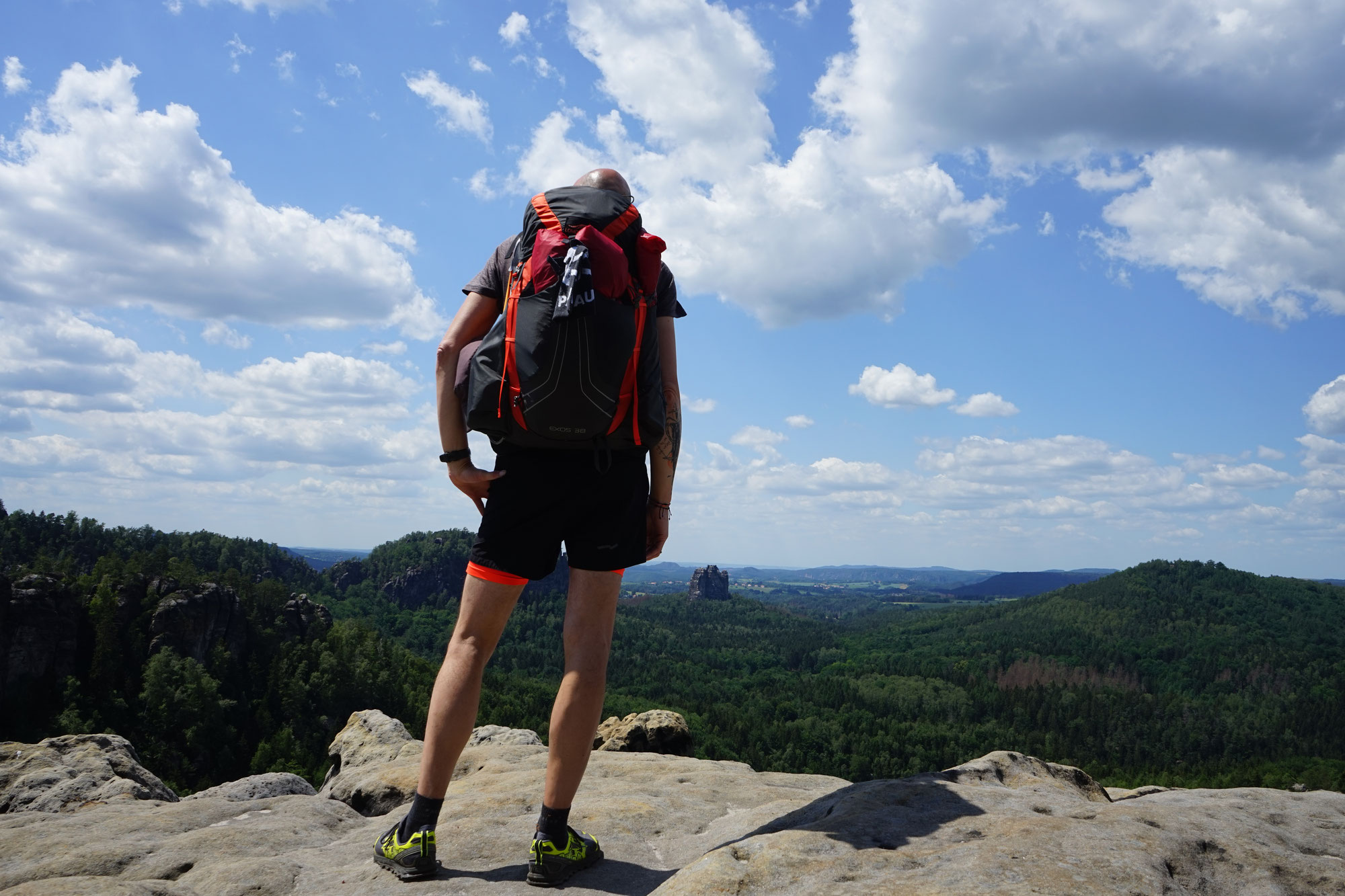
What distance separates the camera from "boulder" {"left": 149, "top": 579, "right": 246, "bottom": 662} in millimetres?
77438

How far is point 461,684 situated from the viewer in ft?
12.7

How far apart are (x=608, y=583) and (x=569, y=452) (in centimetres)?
71

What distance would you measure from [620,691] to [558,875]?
13768 centimetres

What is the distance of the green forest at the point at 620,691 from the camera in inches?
2908

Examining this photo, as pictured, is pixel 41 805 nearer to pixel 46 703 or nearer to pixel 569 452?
pixel 569 452

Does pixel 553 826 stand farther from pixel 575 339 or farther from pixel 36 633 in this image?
pixel 36 633

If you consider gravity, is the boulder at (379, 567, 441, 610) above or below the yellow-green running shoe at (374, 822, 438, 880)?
below

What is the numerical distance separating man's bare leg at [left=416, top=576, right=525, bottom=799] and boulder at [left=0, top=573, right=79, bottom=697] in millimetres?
84004

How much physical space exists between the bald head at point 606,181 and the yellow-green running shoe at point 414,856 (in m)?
3.57

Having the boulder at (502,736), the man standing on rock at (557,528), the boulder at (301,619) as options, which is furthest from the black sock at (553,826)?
the boulder at (301,619)

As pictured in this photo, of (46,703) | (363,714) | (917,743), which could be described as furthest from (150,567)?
(917,743)

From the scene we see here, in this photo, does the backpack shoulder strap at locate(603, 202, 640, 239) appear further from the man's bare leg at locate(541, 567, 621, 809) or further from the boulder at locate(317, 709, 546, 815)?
the boulder at locate(317, 709, 546, 815)

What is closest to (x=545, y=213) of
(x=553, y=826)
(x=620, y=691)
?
(x=553, y=826)

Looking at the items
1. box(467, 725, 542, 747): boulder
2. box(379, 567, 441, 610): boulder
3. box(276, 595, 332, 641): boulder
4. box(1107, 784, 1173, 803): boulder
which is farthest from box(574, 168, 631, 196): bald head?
box(379, 567, 441, 610): boulder
